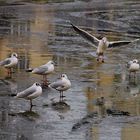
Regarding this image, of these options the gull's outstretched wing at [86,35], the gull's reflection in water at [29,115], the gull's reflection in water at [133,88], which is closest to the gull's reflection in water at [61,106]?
the gull's reflection in water at [29,115]

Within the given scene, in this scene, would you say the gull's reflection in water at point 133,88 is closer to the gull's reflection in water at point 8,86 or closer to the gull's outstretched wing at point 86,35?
the gull's reflection in water at point 8,86

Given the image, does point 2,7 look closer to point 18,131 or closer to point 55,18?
point 55,18

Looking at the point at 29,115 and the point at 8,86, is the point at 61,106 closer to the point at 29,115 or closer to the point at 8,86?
the point at 29,115

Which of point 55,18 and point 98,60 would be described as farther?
point 55,18

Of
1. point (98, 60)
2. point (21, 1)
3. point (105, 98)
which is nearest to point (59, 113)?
point (105, 98)

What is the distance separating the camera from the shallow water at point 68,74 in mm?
12905

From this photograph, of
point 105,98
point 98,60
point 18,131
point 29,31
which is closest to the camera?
point 18,131

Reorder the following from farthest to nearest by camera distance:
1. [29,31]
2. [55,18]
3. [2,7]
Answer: [2,7] → [55,18] → [29,31]

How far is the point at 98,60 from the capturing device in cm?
2131

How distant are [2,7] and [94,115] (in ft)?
84.6

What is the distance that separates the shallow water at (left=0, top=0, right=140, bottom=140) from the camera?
508 inches

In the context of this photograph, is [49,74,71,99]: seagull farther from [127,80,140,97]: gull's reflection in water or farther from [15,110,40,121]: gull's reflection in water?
[127,80,140,97]: gull's reflection in water

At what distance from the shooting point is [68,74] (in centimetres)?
1903

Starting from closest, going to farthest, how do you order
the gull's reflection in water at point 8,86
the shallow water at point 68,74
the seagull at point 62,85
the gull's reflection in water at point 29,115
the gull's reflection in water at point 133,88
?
the shallow water at point 68,74 < the gull's reflection in water at point 29,115 < the seagull at point 62,85 < the gull's reflection in water at point 8,86 < the gull's reflection in water at point 133,88
